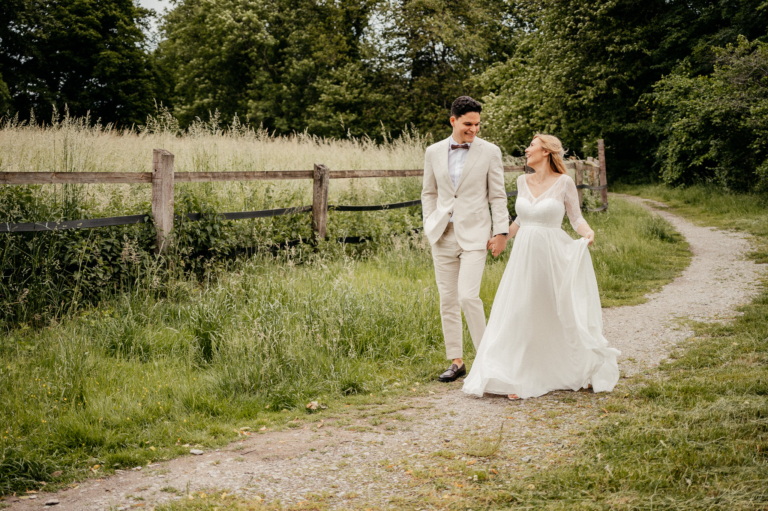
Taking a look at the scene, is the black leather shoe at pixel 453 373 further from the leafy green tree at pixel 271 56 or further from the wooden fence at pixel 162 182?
the leafy green tree at pixel 271 56

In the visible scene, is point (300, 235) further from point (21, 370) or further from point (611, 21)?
point (611, 21)

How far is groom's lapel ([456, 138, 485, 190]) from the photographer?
4.90 metres

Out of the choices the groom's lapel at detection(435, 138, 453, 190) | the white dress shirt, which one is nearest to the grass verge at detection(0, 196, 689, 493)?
the white dress shirt

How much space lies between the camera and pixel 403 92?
3275 centimetres

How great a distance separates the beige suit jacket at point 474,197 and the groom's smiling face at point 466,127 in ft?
0.25

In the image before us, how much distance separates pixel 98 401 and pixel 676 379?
4321 millimetres

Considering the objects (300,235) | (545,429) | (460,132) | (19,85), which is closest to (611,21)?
(300,235)

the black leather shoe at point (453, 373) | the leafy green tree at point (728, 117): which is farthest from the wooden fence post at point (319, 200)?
the leafy green tree at point (728, 117)

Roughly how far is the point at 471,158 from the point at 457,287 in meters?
1.10

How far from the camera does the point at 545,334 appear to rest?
15.4ft

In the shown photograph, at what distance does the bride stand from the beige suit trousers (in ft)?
0.67

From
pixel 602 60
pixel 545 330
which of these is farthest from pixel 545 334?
pixel 602 60

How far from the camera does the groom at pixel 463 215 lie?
4.88 m

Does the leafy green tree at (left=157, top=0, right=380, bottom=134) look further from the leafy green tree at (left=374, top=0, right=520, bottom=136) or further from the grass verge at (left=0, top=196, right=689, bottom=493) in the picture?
the grass verge at (left=0, top=196, right=689, bottom=493)
